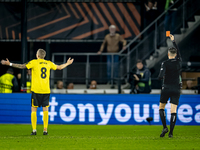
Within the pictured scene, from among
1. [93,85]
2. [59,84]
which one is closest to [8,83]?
[59,84]

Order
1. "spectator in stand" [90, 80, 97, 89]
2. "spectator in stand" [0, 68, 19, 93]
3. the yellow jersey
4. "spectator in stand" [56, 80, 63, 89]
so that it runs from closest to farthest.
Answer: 1. the yellow jersey
2. "spectator in stand" [0, 68, 19, 93]
3. "spectator in stand" [56, 80, 63, 89]
4. "spectator in stand" [90, 80, 97, 89]

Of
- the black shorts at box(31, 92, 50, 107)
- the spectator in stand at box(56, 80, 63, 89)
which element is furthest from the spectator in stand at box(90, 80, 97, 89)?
the black shorts at box(31, 92, 50, 107)

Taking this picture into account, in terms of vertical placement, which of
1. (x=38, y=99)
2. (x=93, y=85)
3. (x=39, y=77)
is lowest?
(x=38, y=99)

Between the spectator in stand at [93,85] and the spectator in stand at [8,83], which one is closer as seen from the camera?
the spectator in stand at [8,83]

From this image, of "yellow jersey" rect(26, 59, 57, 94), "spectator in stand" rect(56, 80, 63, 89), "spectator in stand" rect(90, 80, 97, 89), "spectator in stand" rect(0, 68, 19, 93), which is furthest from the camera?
"spectator in stand" rect(90, 80, 97, 89)

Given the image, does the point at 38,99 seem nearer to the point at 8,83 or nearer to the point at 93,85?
the point at 8,83

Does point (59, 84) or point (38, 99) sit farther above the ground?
point (59, 84)

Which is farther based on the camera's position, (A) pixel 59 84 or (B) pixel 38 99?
(A) pixel 59 84

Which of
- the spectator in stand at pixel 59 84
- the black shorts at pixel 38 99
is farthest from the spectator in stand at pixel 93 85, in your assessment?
the black shorts at pixel 38 99

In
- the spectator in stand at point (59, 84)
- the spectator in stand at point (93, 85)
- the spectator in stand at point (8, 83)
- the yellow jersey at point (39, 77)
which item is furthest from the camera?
the spectator in stand at point (93, 85)

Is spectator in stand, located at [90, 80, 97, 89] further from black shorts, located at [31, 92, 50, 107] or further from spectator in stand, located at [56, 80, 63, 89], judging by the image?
black shorts, located at [31, 92, 50, 107]

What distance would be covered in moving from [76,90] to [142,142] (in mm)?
6687

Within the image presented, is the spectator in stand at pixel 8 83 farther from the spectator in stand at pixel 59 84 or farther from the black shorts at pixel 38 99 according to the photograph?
the black shorts at pixel 38 99

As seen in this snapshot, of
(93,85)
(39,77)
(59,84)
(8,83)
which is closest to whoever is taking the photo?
(39,77)
